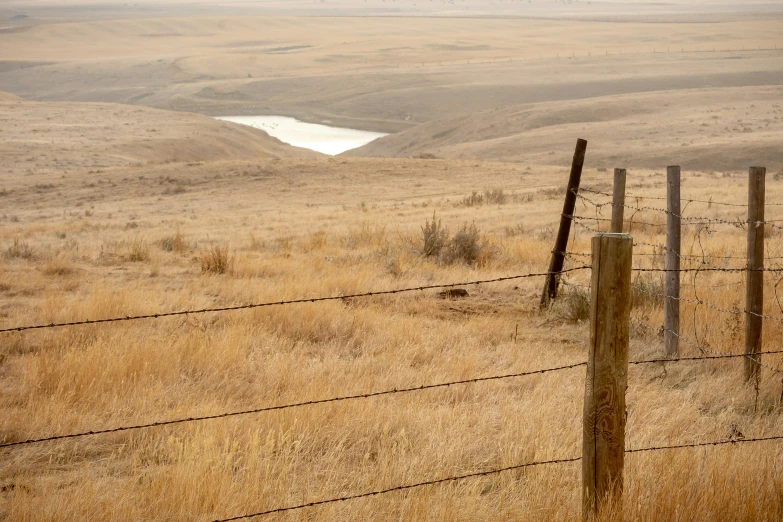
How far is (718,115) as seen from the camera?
5616cm

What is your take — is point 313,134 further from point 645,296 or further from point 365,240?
point 645,296

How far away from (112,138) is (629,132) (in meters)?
34.0

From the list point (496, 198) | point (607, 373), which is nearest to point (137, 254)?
point (607, 373)

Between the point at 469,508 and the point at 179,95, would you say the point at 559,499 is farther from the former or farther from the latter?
the point at 179,95

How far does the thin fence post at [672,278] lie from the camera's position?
21.4 feet

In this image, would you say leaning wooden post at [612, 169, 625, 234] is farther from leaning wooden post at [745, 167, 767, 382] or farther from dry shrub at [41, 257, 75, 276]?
dry shrub at [41, 257, 75, 276]

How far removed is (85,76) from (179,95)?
95.8 feet

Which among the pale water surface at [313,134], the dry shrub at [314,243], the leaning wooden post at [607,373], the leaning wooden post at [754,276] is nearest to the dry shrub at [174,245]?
the dry shrub at [314,243]

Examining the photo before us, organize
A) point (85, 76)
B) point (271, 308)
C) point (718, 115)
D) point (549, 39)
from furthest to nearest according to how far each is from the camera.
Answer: point (549, 39)
point (85, 76)
point (718, 115)
point (271, 308)

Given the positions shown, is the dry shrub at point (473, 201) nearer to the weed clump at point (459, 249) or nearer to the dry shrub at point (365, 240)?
the dry shrub at point (365, 240)

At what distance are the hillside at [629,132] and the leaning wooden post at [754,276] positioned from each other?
113 ft

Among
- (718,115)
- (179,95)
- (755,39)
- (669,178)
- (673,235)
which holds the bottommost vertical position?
(673,235)

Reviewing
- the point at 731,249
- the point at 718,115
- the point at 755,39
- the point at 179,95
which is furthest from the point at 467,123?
the point at 755,39

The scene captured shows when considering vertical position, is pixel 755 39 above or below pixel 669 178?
above
